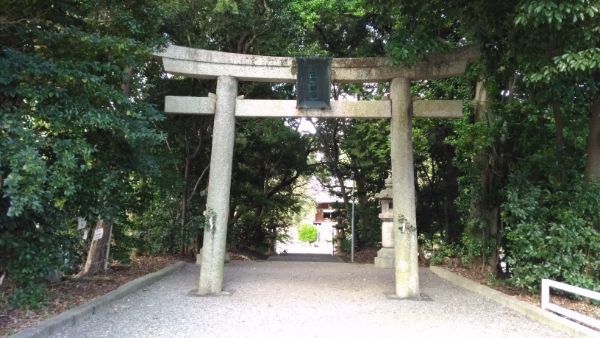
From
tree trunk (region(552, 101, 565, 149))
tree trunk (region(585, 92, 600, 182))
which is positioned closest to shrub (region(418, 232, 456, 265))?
tree trunk (region(552, 101, 565, 149))

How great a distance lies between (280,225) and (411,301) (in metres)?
12.6

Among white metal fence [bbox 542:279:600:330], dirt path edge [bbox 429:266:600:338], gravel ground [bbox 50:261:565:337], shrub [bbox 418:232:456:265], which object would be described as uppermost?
shrub [bbox 418:232:456:265]

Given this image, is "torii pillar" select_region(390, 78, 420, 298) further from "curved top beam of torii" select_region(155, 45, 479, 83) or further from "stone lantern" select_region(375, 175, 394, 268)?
"stone lantern" select_region(375, 175, 394, 268)

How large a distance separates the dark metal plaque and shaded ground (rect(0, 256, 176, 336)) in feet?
14.3

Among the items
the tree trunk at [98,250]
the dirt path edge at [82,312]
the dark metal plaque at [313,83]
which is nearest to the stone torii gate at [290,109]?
the dark metal plaque at [313,83]

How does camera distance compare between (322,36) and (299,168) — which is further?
(299,168)

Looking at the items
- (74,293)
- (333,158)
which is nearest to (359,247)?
(333,158)

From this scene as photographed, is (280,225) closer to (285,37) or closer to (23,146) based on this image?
(285,37)

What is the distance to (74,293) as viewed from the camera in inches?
257

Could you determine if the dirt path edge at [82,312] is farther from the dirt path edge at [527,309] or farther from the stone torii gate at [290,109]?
the dirt path edge at [527,309]

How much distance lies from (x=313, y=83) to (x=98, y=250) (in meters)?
4.90

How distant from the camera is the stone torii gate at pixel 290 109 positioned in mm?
7262

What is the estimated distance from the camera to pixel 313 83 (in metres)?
7.62

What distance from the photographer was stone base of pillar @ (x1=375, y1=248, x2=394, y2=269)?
11.6 meters
